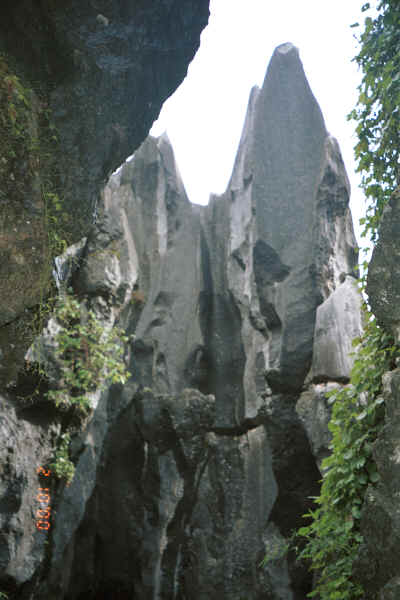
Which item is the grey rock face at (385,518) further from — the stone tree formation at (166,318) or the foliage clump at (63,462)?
the foliage clump at (63,462)

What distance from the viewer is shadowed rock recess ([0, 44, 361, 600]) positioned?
12172 mm

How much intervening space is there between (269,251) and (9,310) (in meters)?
11.5

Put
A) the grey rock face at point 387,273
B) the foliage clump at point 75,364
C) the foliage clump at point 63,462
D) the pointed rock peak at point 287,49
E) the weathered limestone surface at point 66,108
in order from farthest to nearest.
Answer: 1. the pointed rock peak at point 287,49
2. the foliage clump at point 75,364
3. the foliage clump at point 63,462
4. the grey rock face at point 387,273
5. the weathered limestone surface at point 66,108

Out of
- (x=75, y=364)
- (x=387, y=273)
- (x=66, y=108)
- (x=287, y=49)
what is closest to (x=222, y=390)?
(x=75, y=364)

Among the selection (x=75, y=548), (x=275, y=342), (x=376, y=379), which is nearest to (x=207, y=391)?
(x=275, y=342)

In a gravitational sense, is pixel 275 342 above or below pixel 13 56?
above

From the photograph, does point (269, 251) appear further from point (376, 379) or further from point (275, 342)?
point (376, 379)

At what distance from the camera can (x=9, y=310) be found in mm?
4500
